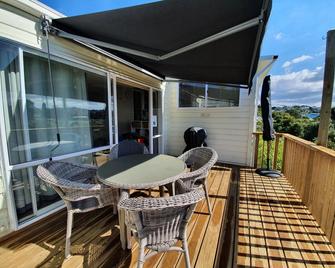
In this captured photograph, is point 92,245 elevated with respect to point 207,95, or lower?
lower

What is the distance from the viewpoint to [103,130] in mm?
3299

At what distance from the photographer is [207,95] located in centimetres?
532

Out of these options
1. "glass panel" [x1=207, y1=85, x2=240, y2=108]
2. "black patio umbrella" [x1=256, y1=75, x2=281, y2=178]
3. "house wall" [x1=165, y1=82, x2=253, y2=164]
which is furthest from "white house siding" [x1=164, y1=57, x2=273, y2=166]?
"black patio umbrella" [x1=256, y1=75, x2=281, y2=178]

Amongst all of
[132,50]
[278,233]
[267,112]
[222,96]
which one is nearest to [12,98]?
[132,50]

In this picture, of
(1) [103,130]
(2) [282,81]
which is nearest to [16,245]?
(1) [103,130]

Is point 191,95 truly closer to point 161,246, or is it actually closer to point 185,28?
point 185,28

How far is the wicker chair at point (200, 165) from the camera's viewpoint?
1990 millimetres

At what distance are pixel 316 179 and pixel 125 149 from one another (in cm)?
291

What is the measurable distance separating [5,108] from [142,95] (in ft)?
12.2

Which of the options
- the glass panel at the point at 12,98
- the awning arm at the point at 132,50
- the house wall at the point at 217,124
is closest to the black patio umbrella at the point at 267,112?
the house wall at the point at 217,124

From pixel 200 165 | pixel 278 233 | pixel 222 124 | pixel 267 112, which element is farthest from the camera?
pixel 222 124

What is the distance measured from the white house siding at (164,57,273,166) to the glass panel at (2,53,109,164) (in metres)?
2.89

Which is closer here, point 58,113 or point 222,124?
point 58,113

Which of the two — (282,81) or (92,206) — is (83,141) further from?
(282,81)
